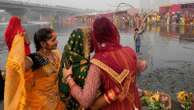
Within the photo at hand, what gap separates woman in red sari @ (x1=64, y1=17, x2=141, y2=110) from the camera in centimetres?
295

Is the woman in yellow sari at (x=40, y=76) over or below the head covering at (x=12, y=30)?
below

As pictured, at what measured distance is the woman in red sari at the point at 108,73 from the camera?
2949 millimetres

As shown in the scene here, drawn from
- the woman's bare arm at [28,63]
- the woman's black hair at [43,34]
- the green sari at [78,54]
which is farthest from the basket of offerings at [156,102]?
the green sari at [78,54]

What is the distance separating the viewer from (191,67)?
551 inches

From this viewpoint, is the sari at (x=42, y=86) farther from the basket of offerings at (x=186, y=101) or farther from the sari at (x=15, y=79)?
the basket of offerings at (x=186, y=101)

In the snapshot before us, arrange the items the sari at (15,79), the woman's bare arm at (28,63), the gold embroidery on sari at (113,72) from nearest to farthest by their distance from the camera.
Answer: the gold embroidery on sari at (113,72) < the sari at (15,79) < the woman's bare arm at (28,63)

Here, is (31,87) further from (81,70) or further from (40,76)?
(81,70)

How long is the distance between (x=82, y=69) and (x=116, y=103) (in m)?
0.42

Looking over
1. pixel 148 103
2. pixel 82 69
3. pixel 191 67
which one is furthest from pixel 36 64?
pixel 191 67

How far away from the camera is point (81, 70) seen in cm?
321

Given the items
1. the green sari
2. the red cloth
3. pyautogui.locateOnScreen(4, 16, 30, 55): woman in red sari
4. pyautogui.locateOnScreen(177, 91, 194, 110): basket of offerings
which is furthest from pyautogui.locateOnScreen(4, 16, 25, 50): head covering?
pyautogui.locateOnScreen(177, 91, 194, 110): basket of offerings

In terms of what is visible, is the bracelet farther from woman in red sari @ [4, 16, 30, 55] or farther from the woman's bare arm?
woman in red sari @ [4, 16, 30, 55]

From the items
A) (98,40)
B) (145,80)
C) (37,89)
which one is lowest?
(145,80)

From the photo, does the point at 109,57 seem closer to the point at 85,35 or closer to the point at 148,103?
the point at 85,35
